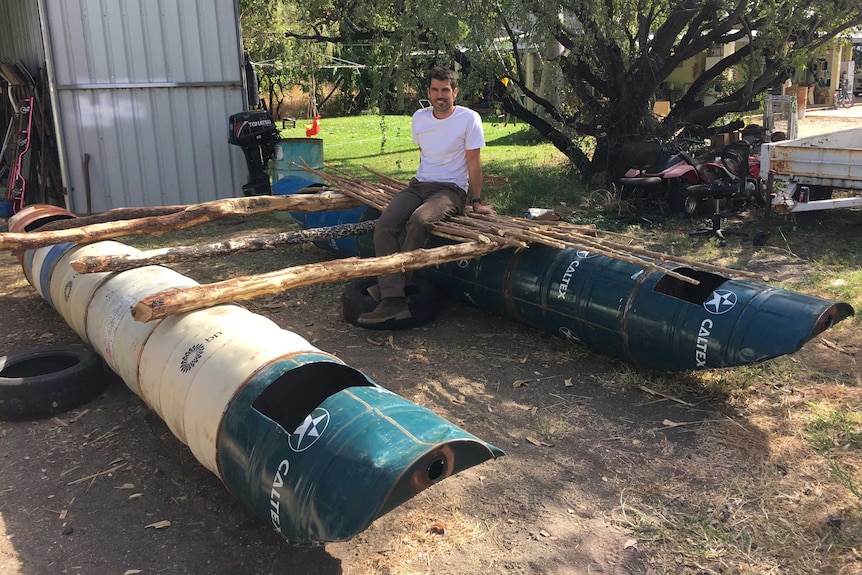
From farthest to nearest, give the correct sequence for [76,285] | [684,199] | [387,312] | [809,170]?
[684,199] → [809,170] → [387,312] → [76,285]

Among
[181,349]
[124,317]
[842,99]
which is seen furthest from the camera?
[842,99]

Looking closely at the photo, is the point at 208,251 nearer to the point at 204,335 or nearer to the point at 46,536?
the point at 204,335

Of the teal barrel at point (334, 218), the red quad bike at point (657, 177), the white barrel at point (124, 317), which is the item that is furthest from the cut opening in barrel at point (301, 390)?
the red quad bike at point (657, 177)

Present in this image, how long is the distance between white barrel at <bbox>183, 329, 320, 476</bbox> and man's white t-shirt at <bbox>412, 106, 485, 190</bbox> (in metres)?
3.22

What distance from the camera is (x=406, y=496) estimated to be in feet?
9.32

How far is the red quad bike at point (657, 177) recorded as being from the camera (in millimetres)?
9438

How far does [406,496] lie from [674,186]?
767 centimetres

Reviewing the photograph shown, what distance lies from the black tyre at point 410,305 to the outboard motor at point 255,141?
5.04 metres

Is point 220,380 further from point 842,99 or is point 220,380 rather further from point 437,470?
point 842,99

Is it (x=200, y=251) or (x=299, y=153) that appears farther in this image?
(x=299, y=153)

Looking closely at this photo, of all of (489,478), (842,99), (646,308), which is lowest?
(489,478)

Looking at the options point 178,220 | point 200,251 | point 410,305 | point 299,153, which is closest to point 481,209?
point 410,305

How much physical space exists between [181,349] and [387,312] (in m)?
2.43

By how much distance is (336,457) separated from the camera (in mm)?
2910
